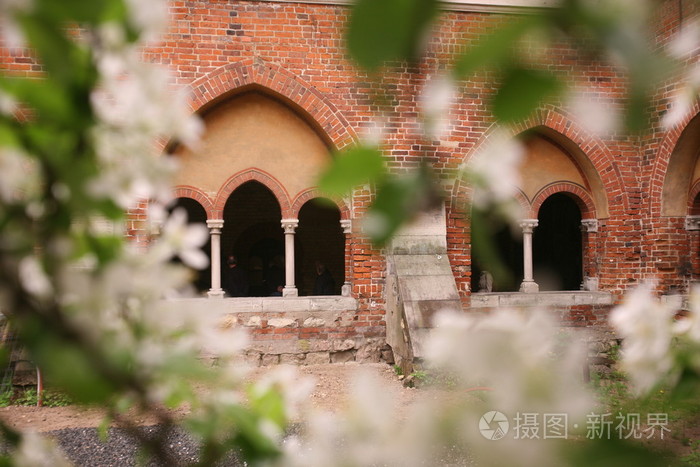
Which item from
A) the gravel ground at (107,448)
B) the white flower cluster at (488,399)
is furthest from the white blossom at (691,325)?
the gravel ground at (107,448)

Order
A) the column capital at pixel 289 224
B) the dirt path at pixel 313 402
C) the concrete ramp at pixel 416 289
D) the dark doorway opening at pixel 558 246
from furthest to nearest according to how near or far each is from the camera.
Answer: the dark doorway opening at pixel 558 246 → the column capital at pixel 289 224 → the concrete ramp at pixel 416 289 → the dirt path at pixel 313 402

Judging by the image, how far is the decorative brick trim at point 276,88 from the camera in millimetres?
6668

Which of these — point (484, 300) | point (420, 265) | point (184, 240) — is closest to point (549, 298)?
point (484, 300)

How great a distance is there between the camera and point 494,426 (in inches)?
25.2

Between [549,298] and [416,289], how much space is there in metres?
2.33

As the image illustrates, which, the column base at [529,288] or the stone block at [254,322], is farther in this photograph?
the column base at [529,288]

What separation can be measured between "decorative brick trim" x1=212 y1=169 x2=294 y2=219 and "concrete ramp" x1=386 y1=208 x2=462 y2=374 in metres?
1.64

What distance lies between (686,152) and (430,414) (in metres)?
7.89

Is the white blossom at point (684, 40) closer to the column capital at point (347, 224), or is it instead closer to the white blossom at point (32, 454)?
the white blossom at point (32, 454)

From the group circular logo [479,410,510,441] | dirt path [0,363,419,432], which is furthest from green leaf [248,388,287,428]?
dirt path [0,363,419,432]

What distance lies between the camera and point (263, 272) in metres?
12.4

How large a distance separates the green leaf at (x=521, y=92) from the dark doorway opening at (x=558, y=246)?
12.2 metres

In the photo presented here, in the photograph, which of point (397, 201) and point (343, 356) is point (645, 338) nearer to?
point (397, 201)

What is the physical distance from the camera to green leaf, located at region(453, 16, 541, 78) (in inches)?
13.9
